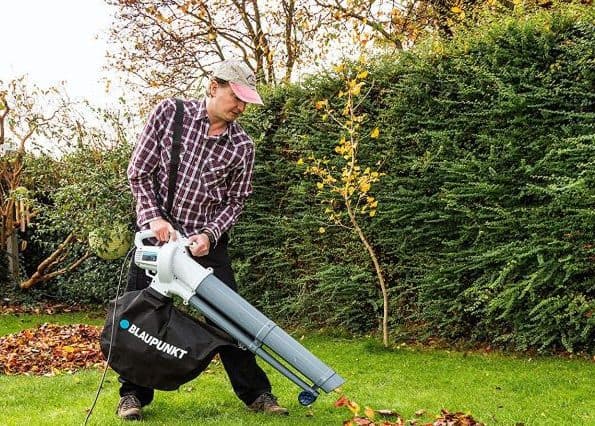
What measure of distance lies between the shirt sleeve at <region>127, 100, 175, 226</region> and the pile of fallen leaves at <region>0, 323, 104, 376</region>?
2.75 m

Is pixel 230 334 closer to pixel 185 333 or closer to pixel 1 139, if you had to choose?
pixel 185 333

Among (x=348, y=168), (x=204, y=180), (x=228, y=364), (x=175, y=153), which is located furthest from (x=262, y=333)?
(x=348, y=168)

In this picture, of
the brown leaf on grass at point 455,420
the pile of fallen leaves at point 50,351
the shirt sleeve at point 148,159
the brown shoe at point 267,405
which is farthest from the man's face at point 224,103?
the pile of fallen leaves at point 50,351

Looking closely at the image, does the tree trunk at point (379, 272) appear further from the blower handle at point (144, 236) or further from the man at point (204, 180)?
the blower handle at point (144, 236)

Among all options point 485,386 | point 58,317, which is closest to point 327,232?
point 485,386

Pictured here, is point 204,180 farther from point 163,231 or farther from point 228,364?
point 228,364

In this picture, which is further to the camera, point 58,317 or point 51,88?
point 51,88

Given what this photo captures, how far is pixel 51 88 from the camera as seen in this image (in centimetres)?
1133

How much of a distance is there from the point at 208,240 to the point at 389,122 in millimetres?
3429

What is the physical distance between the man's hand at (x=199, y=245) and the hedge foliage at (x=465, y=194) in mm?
2867

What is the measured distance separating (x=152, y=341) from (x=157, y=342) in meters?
0.03

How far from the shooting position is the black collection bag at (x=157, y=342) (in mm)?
3715

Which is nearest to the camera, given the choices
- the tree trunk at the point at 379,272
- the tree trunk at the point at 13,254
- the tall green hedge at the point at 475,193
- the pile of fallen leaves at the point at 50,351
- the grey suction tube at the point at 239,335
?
the grey suction tube at the point at 239,335

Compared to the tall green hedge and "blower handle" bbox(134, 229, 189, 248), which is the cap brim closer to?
"blower handle" bbox(134, 229, 189, 248)
